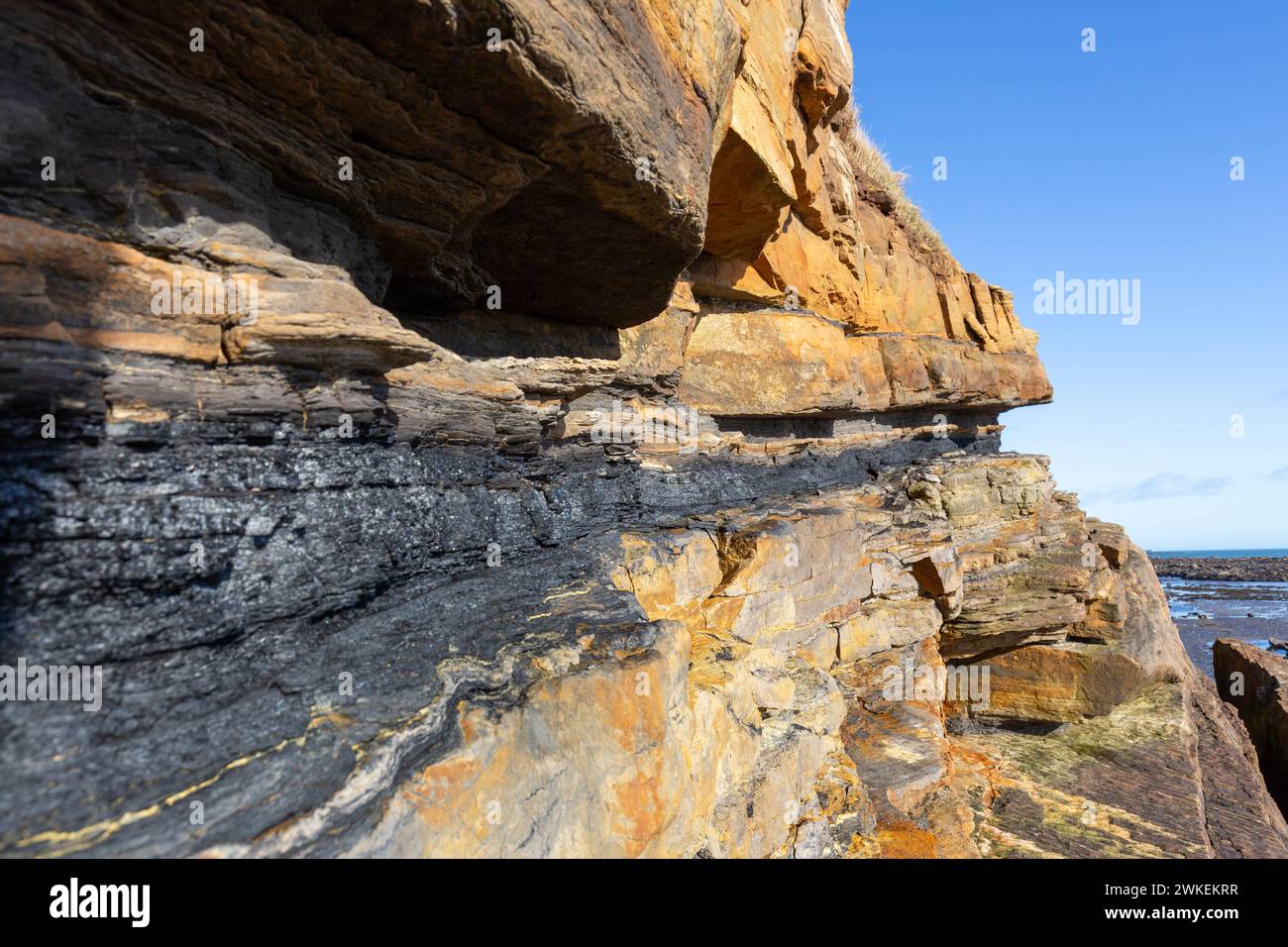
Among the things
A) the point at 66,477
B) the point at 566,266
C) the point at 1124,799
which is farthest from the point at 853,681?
the point at 66,477

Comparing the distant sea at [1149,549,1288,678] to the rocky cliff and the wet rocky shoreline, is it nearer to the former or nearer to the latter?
the wet rocky shoreline

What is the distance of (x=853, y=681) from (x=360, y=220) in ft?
26.3

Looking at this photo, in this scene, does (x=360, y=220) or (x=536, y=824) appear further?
(x=360, y=220)

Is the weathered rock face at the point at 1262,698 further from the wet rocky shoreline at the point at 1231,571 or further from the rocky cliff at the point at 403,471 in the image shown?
the wet rocky shoreline at the point at 1231,571

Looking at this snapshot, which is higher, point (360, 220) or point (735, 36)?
point (735, 36)

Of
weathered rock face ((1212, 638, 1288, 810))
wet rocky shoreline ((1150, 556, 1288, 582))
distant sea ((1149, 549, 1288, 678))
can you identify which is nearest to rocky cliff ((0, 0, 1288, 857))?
weathered rock face ((1212, 638, 1288, 810))

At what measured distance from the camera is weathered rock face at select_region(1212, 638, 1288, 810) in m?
13.8

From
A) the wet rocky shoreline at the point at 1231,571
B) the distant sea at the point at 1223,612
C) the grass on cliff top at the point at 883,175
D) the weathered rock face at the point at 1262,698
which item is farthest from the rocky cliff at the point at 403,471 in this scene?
the wet rocky shoreline at the point at 1231,571

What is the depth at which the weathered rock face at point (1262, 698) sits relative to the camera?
545 inches

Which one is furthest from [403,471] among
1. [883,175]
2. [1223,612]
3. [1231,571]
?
[1231,571]
